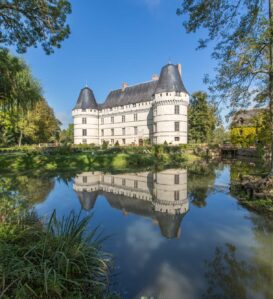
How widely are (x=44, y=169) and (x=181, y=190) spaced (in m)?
10.3

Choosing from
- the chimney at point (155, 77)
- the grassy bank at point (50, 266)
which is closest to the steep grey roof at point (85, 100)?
the chimney at point (155, 77)

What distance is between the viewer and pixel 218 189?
1023cm

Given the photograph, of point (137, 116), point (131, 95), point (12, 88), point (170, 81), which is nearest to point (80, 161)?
point (12, 88)

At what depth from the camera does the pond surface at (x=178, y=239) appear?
3.37 metres

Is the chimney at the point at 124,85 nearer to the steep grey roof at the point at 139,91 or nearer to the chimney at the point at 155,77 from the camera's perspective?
the steep grey roof at the point at 139,91

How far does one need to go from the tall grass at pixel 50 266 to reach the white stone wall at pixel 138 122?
102 ft

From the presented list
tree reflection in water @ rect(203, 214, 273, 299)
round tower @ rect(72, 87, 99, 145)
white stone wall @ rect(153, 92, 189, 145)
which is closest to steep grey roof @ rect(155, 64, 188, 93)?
white stone wall @ rect(153, 92, 189, 145)

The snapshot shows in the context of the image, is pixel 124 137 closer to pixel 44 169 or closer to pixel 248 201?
pixel 44 169

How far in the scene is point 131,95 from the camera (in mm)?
43000

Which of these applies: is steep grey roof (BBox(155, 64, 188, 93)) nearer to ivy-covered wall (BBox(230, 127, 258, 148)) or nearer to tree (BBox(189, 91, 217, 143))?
tree (BBox(189, 91, 217, 143))

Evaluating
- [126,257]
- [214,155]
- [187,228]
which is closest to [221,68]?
[187,228]

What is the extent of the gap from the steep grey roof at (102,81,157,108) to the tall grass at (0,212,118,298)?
3702 cm

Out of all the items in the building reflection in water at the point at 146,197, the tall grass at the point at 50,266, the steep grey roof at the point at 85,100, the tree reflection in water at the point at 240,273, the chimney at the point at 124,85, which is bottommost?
the tree reflection in water at the point at 240,273

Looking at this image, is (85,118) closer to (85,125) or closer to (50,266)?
(85,125)
